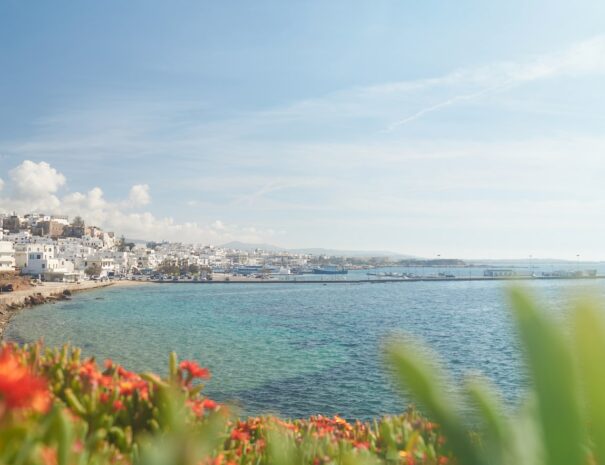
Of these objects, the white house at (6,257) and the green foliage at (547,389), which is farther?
the white house at (6,257)

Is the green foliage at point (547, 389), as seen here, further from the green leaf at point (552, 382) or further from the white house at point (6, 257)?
the white house at point (6, 257)

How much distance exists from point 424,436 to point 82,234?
582ft

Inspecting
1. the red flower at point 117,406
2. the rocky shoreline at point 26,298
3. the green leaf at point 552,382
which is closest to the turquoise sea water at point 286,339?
the green leaf at point 552,382

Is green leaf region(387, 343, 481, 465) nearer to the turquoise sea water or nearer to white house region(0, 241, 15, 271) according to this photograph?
the turquoise sea water

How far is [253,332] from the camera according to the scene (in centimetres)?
4828

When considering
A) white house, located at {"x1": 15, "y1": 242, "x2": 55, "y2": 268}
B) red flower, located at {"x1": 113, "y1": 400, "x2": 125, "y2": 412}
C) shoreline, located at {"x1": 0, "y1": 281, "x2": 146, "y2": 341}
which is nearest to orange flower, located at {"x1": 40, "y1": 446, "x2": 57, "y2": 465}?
red flower, located at {"x1": 113, "y1": 400, "x2": 125, "y2": 412}

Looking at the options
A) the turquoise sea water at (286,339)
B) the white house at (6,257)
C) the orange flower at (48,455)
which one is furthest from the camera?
the white house at (6,257)

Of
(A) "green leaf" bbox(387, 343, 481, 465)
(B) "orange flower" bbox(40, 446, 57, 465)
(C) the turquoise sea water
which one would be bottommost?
(C) the turquoise sea water

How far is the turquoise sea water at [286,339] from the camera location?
2516 centimetres

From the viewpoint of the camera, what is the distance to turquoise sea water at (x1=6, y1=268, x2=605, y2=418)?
25.2 metres

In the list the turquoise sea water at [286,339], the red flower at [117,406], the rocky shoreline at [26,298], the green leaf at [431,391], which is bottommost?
the turquoise sea water at [286,339]

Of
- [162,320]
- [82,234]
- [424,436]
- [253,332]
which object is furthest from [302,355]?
[82,234]

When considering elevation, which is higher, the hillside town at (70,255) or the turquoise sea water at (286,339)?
the hillside town at (70,255)

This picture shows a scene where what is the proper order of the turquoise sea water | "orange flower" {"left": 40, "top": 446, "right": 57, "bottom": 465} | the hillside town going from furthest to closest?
the hillside town
the turquoise sea water
"orange flower" {"left": 40, "top": 446, "right": 57, "bottom": 465}
